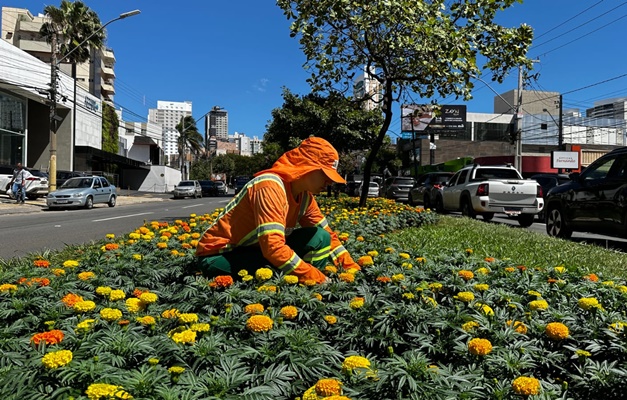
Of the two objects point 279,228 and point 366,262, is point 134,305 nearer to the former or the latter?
point 279,228

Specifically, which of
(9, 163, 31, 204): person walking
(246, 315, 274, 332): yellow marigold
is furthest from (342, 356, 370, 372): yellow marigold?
(9, 163, 31, 204): person walking

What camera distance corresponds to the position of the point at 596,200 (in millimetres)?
8047

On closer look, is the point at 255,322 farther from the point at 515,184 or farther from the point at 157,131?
the point at 157,131

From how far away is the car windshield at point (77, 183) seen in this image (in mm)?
20438

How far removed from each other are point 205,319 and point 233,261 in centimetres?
102

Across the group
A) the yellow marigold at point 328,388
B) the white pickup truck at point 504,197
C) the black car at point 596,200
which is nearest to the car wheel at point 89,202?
the white pickup truck at point 504,197

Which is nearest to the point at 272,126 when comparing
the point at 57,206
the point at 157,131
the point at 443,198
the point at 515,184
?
the point at 57,206

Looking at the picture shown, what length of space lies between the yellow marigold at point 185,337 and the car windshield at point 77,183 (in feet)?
68.6

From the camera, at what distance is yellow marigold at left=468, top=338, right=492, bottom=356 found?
1.71 metres

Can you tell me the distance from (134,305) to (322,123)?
2111 centimetres

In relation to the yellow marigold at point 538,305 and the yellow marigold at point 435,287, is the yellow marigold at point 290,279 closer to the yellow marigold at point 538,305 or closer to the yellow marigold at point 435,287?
the yellow marigold at point 435,287

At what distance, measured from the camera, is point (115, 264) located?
11.2 ft

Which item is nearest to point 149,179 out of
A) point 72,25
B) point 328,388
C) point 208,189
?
point 208,189

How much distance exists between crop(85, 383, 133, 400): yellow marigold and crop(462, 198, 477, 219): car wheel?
12253 millimetres
